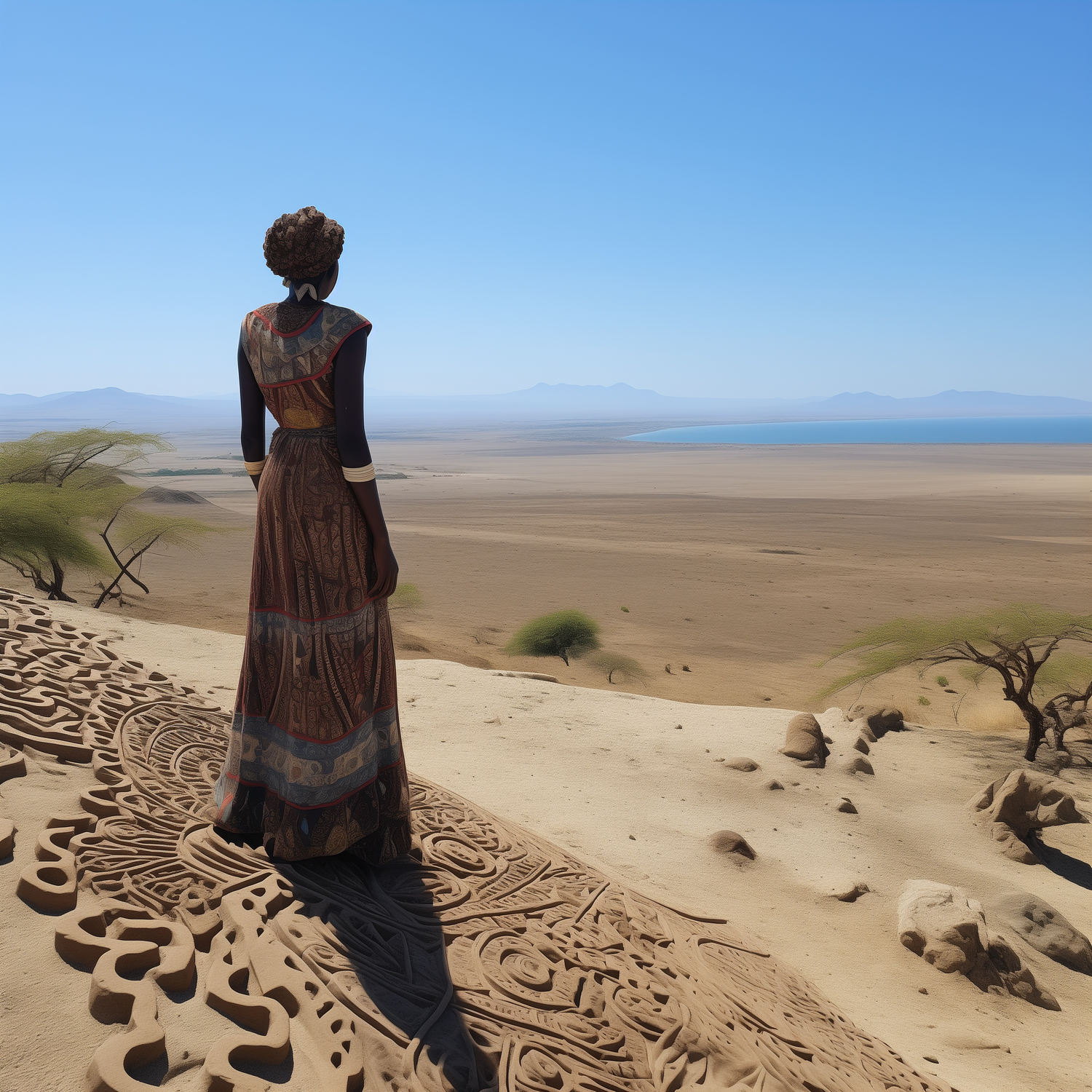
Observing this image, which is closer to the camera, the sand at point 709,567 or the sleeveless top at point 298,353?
the sleeveless top at point 298,353

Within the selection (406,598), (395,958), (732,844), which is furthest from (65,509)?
(395,958)

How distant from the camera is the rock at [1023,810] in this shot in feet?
20.9

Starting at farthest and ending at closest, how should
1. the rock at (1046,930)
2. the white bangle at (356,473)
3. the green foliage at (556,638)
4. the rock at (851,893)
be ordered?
the green foliage at (556,638) → the rock at (851,893) → the rock at (1046,930) → the white bangle at (356,473)

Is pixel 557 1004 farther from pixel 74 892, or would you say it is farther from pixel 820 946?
pixel 820 946

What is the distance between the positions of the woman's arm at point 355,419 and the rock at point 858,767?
5666 millimetres

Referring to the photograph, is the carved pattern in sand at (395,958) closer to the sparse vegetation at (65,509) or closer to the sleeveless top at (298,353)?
the sleeveless top at (298,353)

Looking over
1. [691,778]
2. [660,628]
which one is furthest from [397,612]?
[691,778]

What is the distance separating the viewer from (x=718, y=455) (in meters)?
85.5

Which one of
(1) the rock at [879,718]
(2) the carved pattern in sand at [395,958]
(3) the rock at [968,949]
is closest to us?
(2) the carved pattern in sand at [395,958]

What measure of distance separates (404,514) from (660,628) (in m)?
22.0

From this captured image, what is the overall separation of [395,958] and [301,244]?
119 inches

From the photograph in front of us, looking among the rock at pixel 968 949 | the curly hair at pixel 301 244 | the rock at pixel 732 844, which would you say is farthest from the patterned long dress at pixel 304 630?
the rock at pixel 968 949

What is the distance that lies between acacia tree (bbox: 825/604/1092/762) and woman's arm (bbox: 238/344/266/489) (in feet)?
24.9

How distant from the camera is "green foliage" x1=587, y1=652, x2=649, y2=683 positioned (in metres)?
12.8
